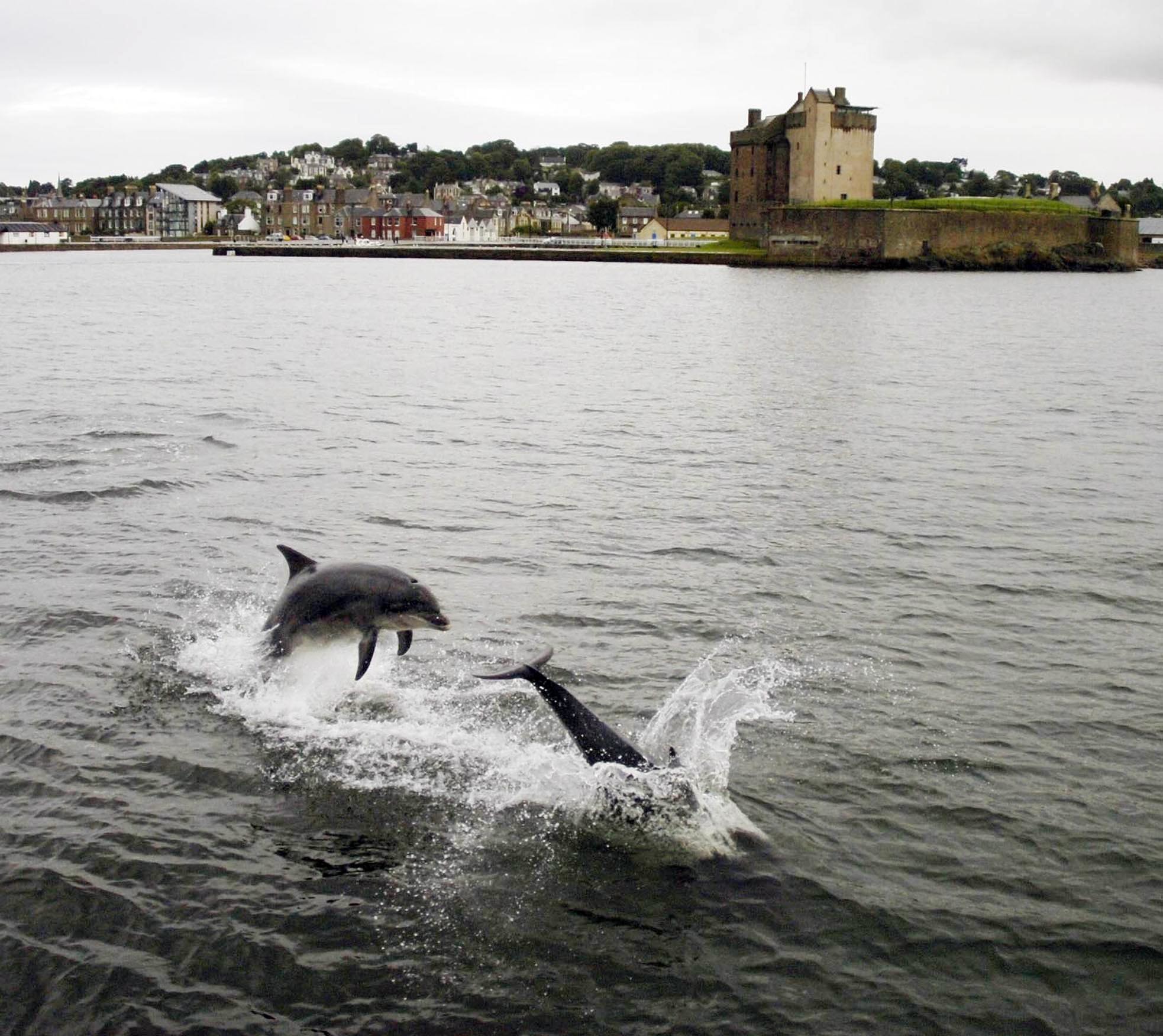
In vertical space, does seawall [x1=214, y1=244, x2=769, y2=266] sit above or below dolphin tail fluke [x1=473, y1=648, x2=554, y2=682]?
above

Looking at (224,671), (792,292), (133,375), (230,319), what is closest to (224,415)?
(133,375)

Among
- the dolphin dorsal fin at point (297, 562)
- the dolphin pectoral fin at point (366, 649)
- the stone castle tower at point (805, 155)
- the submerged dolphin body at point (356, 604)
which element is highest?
the stone castle tower at point (805, 155)

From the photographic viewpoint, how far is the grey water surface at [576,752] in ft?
28.2

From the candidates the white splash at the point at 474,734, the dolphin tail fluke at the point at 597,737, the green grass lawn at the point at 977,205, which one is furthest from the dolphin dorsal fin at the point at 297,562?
the green grass lawn at the point at 977,205

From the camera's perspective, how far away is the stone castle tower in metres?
143

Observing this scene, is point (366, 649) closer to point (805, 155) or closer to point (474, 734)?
point (474, 734)

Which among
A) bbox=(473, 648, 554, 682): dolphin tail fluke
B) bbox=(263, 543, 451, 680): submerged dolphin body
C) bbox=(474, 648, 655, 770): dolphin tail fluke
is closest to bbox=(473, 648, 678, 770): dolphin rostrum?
bbox=(474, 648, 655, 770): dolphin tail fluke

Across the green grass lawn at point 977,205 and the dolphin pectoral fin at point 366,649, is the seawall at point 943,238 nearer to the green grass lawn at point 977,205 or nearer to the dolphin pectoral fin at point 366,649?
the green grass lawn at point 977,205

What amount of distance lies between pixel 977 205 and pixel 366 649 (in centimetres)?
14400

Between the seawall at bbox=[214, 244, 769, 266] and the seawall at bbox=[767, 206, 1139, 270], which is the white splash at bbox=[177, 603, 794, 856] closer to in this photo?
the seawall at bbox=[767, 206, 1139, 270]

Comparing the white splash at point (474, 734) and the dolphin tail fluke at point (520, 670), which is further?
the white splash at point (474, 734)

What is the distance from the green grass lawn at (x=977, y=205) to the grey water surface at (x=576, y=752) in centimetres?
11095

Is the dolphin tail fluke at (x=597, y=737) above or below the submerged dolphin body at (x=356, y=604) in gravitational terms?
below

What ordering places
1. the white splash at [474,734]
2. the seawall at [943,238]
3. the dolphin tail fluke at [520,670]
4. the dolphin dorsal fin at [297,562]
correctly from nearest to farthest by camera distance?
the dolphin tail fluke at [520,670] → the white splash at [474,734] → the dolphin dorsal fin at [297,562] → the seawall at [943,238]
